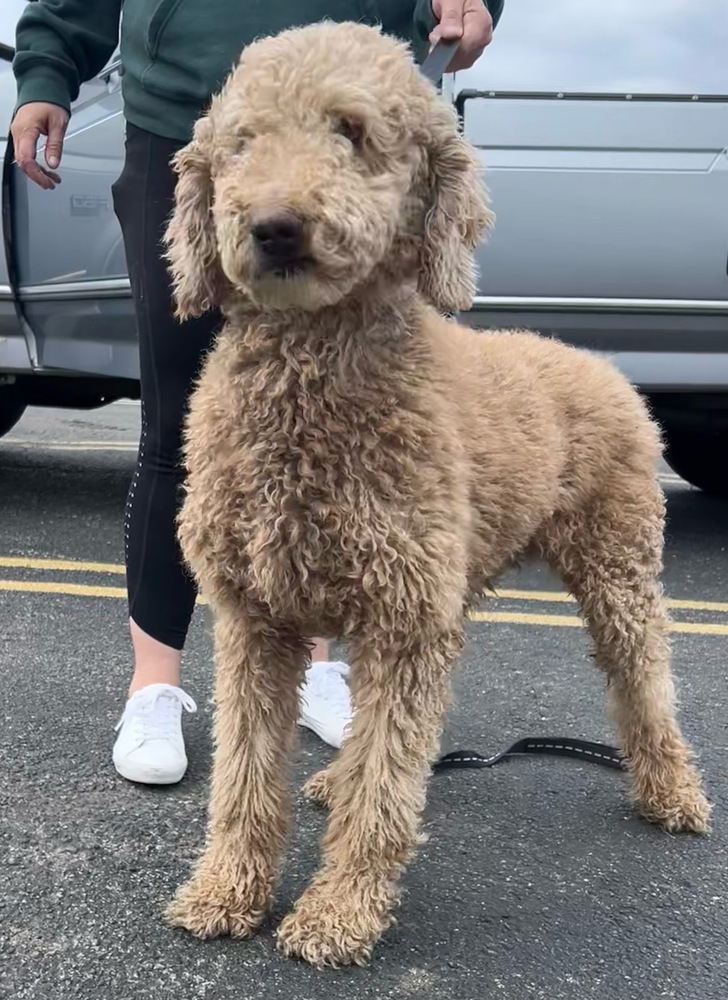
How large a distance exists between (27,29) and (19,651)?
1.98 meters

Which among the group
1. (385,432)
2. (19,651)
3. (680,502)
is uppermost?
(385,432)

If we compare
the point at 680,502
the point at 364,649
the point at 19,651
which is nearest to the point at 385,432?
the point at 364,649

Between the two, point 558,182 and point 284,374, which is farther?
point 558,182

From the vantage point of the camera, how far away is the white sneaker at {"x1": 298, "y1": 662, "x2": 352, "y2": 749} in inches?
124

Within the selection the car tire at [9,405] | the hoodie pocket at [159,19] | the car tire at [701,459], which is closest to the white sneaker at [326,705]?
the hoodie pocket at [159,19]

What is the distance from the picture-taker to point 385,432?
6.85ft

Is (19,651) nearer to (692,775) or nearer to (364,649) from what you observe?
(364,649)

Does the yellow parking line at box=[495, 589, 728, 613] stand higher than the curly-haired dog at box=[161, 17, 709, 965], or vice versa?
the curly-haired dog at box=[161, 17, 709, 965]

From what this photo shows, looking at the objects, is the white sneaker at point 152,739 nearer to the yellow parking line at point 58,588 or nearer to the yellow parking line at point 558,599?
the yellow parking line at point 58,588

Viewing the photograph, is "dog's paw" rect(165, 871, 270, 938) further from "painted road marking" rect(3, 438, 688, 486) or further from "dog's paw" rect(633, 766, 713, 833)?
"painted road marking" rect(3, 438, 688, 486)

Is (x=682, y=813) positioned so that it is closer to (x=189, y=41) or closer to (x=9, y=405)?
(x=189, y=41)

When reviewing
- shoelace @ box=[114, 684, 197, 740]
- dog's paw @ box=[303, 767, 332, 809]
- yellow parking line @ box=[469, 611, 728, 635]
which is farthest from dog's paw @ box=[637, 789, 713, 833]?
yellow parking line @ box=[469, 611, 728, 635]

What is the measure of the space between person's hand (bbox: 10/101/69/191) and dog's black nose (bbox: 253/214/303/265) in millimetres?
1346

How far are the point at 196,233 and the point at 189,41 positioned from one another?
756 millimetres
